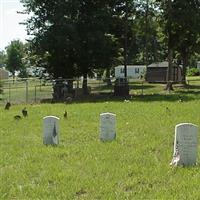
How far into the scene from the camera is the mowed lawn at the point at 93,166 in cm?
785

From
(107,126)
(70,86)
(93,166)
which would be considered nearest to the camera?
(93,166)

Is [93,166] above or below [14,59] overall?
below

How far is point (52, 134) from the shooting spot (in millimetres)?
12719

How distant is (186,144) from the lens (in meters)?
9.56

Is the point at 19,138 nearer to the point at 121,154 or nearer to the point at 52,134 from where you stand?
the point at 52,134

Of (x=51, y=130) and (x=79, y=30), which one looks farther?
(x=79, y=30)

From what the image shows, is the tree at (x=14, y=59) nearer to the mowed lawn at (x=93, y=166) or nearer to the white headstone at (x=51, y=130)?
the mowed lawn at (x=93, y=166)

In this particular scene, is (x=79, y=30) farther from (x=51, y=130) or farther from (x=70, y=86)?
(x=51, y=130)

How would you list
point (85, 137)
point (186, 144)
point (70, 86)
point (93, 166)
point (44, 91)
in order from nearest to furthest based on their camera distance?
point (186, 144) < point (93, 166) < point (85, 137) < point (70, 86) < point (44, 91)

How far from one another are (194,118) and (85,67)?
20.7 metres

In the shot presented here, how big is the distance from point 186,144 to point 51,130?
13.6ft

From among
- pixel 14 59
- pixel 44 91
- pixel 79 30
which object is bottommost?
pixel 44 91

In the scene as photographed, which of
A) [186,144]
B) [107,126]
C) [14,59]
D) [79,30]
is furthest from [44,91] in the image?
[14,59]

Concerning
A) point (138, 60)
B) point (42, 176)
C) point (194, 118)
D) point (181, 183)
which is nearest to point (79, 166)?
point (42, 176)
